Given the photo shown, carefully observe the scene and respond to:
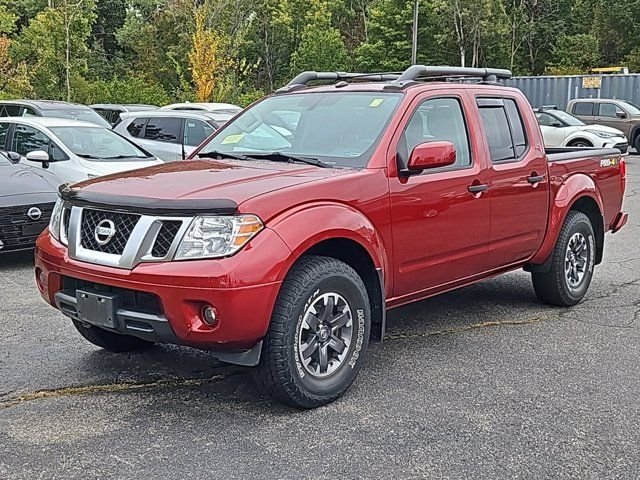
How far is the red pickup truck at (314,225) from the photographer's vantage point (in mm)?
3762

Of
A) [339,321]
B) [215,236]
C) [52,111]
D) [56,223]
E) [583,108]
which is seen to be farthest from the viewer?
[583,108]

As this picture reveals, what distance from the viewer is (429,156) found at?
4520mm

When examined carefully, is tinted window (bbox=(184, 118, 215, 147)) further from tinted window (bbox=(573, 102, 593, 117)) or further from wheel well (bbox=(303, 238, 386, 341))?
tinted window (bbox=(573, 102, 593, 117))

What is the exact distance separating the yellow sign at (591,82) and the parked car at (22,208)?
78.2ft

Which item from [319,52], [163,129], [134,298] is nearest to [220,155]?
[134,298]

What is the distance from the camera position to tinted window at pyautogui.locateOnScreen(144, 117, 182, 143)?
13211mm

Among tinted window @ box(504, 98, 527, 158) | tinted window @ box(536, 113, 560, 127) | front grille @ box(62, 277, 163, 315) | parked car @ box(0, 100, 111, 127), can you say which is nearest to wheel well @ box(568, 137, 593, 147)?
tinted window @ box(536, 113, 560, 127)

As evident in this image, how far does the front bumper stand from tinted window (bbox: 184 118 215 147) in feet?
30.3

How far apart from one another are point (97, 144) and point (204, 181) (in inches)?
262

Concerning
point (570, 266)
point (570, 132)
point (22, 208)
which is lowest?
point (570, 132)

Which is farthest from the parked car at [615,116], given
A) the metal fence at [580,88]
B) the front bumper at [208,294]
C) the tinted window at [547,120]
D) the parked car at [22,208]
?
the front bumper at [208,294]

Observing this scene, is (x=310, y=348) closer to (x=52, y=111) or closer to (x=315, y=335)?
(x=315, y=335)

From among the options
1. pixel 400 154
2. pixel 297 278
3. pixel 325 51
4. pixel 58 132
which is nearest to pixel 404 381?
pixel 297 278

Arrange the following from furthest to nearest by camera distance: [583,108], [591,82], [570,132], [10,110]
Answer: [591,82] → [583,108] → [570,132] → [10,110]
